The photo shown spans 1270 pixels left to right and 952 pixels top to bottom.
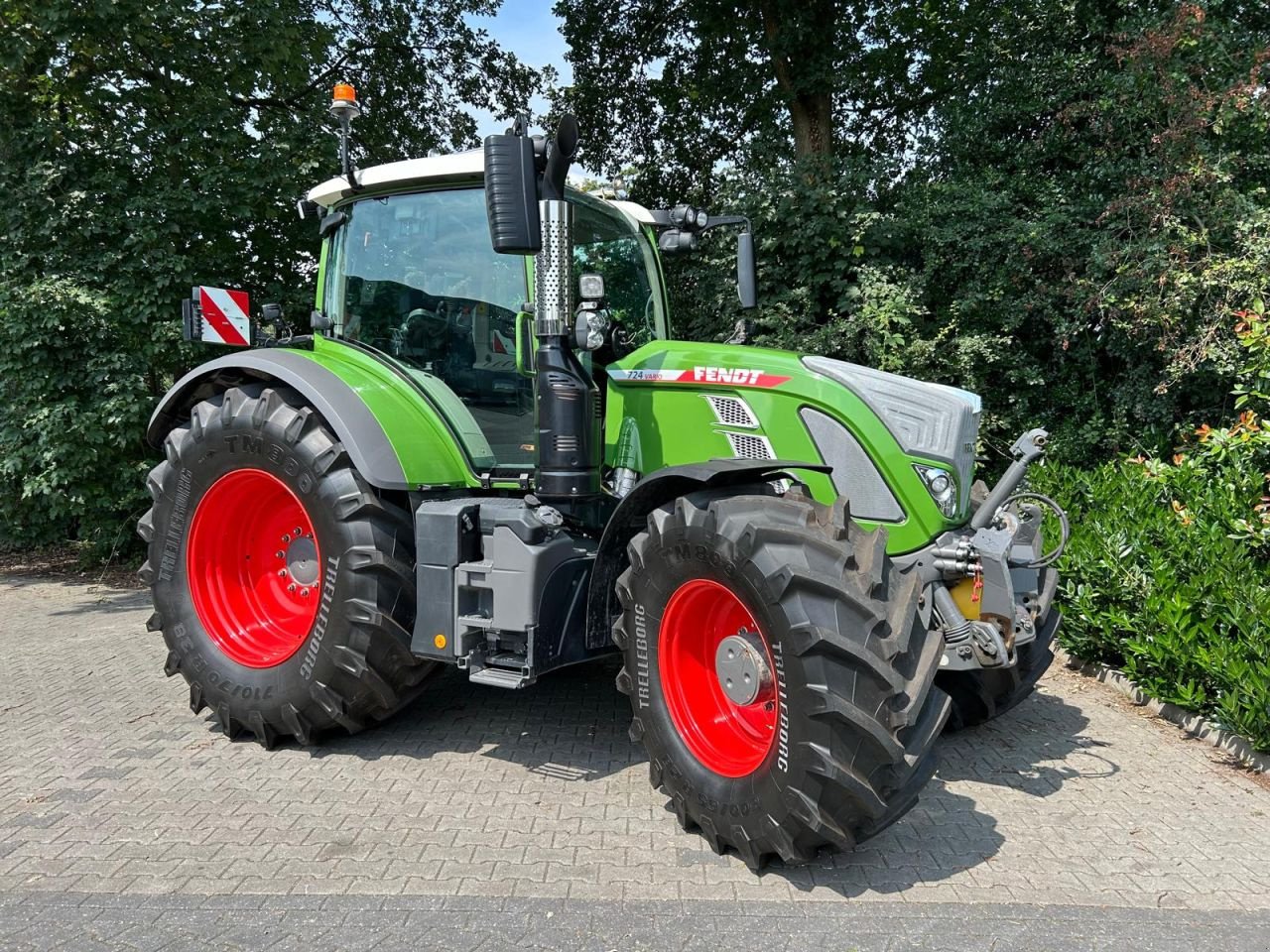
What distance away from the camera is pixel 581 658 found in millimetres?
3826

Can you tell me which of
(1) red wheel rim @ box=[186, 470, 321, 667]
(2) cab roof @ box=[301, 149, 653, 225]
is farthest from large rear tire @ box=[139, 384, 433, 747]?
(2) cab roof @ box=[301, 149, 653, 225]

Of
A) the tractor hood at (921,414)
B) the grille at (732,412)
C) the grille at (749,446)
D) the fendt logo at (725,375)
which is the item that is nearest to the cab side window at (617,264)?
the fendt logo at (725,375)

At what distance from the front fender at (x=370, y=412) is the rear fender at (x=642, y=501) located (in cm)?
86

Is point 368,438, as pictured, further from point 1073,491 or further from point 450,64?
point 450,64

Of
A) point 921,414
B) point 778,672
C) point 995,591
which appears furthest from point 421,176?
point 995,591

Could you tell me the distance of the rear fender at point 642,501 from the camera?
3236 mm

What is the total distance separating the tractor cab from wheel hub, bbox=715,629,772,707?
145 centimetres

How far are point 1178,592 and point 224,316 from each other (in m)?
6.17

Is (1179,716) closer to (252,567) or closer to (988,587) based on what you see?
(988,587)

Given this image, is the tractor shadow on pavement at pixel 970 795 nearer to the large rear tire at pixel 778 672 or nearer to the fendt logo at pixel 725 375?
the large rear tire at pixel 778 672

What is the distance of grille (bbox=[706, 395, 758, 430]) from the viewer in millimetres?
3648

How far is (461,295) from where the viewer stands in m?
4.34

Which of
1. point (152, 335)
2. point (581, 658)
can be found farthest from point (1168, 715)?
point (152, 335)

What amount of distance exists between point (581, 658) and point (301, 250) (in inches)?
283
